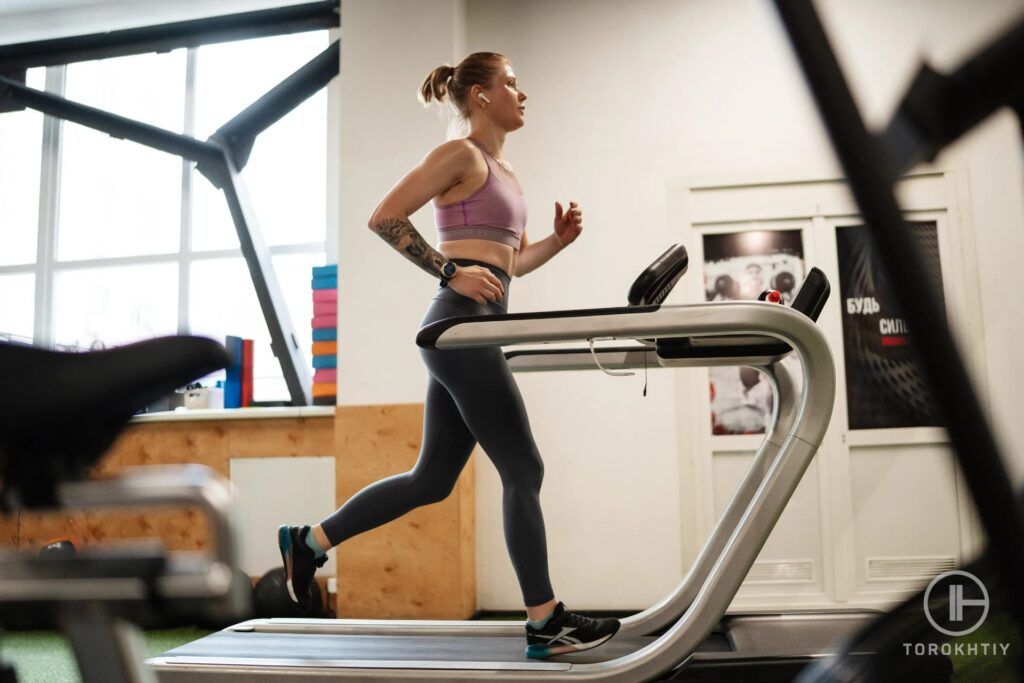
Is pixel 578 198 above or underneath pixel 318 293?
above

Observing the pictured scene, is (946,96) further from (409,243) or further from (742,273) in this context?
(742,273)

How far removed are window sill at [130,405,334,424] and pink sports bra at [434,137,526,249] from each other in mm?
1790

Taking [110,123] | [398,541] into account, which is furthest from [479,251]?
[110,123]

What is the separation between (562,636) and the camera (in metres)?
1.83

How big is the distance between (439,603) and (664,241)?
6.03 feet

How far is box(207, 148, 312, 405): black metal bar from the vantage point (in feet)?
13.2

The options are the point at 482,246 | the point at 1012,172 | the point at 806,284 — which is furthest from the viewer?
the point at 482,246

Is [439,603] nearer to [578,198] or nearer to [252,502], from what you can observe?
[252,502]

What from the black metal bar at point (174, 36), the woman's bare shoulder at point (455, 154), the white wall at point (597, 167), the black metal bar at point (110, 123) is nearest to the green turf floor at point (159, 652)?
the white wall at point (597, 167)

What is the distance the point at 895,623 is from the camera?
0.62 m

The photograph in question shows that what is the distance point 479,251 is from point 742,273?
7.03ft

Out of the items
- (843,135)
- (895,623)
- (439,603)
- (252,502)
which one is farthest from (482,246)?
(252,502)

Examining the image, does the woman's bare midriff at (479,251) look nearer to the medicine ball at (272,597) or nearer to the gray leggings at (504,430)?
the gray leggings at (504,430)

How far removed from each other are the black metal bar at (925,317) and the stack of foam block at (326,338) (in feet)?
11.2
